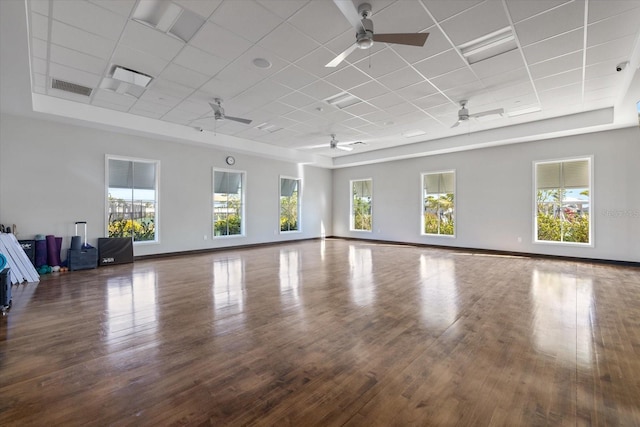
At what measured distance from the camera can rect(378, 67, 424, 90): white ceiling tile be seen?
465cm

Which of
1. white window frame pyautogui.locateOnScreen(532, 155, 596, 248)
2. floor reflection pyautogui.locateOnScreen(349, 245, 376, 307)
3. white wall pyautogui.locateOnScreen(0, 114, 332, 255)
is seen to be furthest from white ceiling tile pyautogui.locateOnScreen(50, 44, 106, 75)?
white window frame pyautogui.locateOnScreen(532, 155, 596, 248)

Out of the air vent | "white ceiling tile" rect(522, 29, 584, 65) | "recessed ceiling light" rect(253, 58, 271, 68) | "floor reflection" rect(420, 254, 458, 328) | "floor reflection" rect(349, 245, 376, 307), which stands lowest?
"floor reflection" rect(420, 254, 458, 328)

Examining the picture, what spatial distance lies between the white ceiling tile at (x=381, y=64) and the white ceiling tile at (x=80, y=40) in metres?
3.52

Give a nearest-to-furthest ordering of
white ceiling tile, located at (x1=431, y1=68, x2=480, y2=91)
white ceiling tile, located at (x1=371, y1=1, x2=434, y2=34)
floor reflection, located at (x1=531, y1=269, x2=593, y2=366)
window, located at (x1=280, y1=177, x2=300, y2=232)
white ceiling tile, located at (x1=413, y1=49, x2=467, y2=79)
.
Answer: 1. floor reflection, located at (x1=531, y1=269, x2=593, y2=366)
2. white ceiling tile, located at (x1=371, y1=1, x2=434, y2=34)
3. white ceiling tile, located at (x1=413, y1=49, x2=467, y2=79)
4. white ceiling tile, located at (x1=431, y1=68, x2=480, y2=91)
5. window, located at (x1=280, y1=177, x2=300, y2=232)

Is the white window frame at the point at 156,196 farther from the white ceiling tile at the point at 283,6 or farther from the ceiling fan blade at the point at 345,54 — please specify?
the ceiling fan blade at the point at 345,54

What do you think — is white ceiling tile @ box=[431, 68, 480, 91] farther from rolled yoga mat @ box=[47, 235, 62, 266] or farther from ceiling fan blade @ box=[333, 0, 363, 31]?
rolled yoga mat @ box=[47, 235, 62, 266]

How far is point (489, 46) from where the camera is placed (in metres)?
4.01

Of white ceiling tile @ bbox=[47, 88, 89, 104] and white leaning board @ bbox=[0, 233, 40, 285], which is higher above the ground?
white ceiling tile @ bbox=[47, 88, 89, 104]

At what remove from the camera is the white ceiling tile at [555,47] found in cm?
374

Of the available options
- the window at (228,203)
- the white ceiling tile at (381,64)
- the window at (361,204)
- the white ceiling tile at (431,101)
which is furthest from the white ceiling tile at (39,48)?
the window at (361,204)

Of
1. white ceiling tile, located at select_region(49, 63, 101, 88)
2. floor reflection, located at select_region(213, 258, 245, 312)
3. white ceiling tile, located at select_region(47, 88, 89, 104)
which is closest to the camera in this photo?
floor reflection, located at select_region(213, 258, 245, 312)

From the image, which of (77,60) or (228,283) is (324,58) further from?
(228,283)

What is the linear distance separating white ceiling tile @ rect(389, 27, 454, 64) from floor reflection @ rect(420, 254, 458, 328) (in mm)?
3493

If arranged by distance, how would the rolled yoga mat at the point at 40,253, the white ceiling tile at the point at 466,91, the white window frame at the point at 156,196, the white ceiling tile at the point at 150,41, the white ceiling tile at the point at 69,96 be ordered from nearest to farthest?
the white ceiling tile at the point at 150,41, the white ceiling tile at the point at 466,91, the white ceiling tile at the point at 69,96, the rolled yoga mat at the point at 40,253, the white window frame at the point at 156,196
